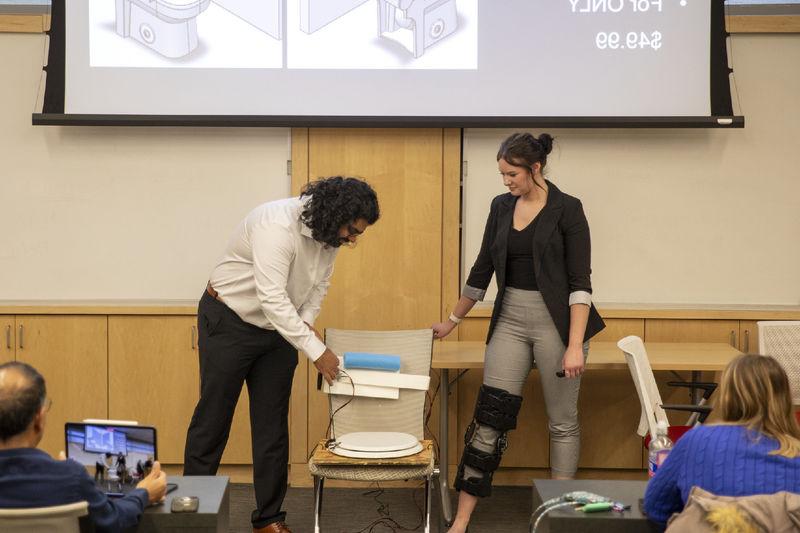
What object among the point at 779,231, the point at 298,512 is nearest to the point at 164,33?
the point at 298,512

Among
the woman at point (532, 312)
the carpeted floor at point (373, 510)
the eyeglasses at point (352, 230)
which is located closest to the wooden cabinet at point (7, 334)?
the carpeted floor at point (373, 510)

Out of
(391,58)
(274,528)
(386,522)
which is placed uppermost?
(391,58)

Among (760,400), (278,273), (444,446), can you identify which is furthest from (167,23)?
(760,400)

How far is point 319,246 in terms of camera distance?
359cm

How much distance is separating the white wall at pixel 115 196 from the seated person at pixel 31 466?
2.69m

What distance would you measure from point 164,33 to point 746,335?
3.34 metres

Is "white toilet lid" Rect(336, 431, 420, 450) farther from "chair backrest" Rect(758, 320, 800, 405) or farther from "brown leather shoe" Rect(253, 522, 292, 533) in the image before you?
"chair backrest" Rect(758, 320, 800, 405)

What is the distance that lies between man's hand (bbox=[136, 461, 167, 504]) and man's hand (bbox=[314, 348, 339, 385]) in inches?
45.4

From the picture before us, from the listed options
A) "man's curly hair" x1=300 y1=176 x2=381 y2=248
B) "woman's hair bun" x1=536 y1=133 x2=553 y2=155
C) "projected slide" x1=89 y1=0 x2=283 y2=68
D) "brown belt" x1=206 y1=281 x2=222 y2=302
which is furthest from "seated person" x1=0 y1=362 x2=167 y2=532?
"projected slide" x1=89 y1=0 x2=283 y2=68

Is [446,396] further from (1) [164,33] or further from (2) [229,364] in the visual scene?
(1) [164,33]

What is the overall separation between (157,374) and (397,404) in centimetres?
147

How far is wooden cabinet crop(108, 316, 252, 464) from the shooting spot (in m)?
4.68

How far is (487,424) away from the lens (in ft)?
12.2

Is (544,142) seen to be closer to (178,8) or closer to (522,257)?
(522,257)
